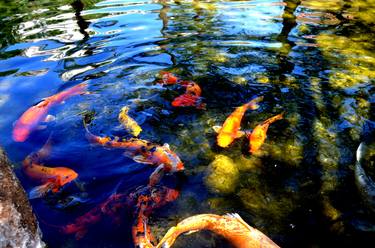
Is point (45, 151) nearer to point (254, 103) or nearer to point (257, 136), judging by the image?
point (257, 136)

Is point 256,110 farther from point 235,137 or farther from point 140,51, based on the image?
point 140,51

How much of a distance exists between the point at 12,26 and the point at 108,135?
25.1 feet

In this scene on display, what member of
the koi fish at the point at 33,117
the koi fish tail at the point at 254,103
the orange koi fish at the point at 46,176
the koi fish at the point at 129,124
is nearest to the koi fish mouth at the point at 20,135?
the koi fish at the point at 33,117

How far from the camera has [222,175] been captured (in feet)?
15.8

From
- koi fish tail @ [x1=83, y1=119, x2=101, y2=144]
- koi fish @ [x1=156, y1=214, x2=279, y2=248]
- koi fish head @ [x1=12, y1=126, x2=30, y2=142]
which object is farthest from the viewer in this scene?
koi fish head @ [x1=12, y1=126, x2=30, y2=142]

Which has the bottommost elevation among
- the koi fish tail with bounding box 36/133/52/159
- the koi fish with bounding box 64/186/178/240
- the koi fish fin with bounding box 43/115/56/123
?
the koi fish with bounding box 64/186/178/240

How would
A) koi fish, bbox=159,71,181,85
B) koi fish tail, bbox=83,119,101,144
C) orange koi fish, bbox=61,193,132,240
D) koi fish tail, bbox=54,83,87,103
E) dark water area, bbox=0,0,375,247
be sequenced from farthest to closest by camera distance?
koi fish, bbox=159,71,181,85 → koi fish tail, bbox=54,83,87,103 → koi fish tail, bbox=83,119,101,144 → dark water area, bbox=0,0,375,247 → orange koi fish, bbox=61,193,132,240

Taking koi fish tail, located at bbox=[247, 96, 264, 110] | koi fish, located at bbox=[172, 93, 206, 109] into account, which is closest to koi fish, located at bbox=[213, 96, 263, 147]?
koi fish tail, located at bbox=[247, 96, 264, 110]

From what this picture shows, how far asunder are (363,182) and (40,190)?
162 inches

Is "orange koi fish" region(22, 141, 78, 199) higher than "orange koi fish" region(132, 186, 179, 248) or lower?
higher

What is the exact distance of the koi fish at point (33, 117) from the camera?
17.9ft

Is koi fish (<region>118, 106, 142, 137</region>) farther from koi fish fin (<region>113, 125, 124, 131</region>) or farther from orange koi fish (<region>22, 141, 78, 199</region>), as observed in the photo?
orange koi fish (<region>22, 141, 78, 199</region>)

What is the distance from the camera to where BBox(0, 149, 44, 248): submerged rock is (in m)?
2.86

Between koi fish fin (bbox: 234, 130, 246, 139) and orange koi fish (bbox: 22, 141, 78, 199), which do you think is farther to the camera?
koi fish fin (bbox: 234, 130, 246, 139)
